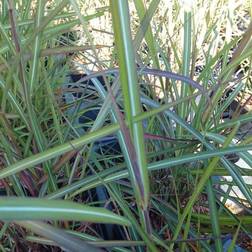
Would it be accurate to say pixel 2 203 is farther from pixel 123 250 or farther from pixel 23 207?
pixel 123 250

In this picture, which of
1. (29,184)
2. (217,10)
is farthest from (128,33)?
(217,10)

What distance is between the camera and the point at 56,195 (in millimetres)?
463

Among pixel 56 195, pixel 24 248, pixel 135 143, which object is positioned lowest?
pixel 24 248

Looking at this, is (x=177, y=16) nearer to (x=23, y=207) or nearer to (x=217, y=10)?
(x=217, y=10)

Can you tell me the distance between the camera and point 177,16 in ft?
4.20

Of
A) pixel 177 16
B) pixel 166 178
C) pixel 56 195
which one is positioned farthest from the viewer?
pixel 177 16

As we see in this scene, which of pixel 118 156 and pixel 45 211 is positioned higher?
pixel 45 211

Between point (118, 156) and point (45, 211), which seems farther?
point (118, 156)

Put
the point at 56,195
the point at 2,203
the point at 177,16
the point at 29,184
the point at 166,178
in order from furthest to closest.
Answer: the point at 177,16
the point at 166,178
the point at 29,184
the point at 56,195
the point at 2,203

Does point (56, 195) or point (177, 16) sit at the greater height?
point (177, 16)

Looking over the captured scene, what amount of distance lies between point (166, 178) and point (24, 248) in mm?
224

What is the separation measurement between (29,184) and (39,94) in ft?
0.75

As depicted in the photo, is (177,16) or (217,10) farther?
(217,10)

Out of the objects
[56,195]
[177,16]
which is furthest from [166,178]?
[177,16]
